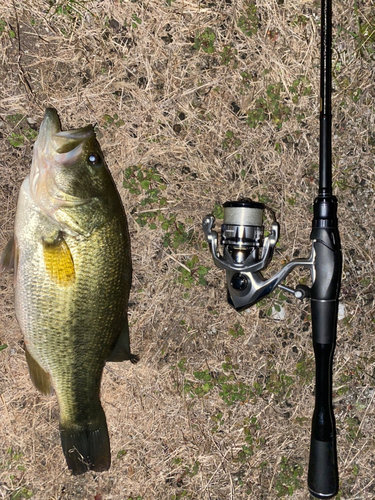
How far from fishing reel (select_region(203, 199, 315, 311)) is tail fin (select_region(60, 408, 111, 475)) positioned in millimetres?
1111

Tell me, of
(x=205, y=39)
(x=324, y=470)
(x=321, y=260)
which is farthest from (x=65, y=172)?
(x=324, y=470)

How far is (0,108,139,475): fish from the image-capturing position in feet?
7.11

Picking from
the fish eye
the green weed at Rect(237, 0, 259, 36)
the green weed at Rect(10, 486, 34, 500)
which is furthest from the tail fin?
the green weed at Rect(237, 0, 259, 36)

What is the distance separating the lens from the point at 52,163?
2164mm

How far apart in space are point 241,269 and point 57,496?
197 centimetres

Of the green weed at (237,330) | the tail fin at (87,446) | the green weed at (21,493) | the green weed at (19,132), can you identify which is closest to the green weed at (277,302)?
the green weed at (237,330)

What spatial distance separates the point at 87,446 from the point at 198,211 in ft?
5.23

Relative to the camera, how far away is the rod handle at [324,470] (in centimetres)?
239

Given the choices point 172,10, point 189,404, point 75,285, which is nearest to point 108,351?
point 75,285

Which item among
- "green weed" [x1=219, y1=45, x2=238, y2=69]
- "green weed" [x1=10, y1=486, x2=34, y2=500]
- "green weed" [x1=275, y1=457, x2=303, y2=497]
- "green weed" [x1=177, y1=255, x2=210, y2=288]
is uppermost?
"green weed" [x1=219, y1=45, x2=238, y2=69]

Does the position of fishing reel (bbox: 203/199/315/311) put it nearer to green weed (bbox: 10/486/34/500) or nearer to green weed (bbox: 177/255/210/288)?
green weed (bbox: 177/255/210/288)

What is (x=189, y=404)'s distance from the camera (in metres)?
2.87

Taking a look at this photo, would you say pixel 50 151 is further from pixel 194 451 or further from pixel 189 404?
pixel 194 451

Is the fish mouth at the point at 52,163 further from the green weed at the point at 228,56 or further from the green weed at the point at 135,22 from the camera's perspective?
the green weed at the point at 228,56
